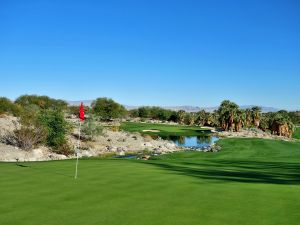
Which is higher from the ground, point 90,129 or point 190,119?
point 190,119

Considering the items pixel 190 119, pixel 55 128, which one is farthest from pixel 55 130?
pixel 190 119

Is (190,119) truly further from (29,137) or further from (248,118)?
(29,137)

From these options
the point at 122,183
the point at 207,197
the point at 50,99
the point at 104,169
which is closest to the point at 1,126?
the point at 104,169

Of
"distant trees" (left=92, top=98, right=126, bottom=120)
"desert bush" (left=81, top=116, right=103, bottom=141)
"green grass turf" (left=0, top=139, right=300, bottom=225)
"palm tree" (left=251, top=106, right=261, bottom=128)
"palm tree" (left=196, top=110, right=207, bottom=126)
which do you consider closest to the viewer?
"green grass turf" (left=0, top=139, right=300, bottom=225)

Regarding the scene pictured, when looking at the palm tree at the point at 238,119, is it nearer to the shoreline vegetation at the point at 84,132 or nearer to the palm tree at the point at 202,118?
the shoreline vegetation at the point at 84,132

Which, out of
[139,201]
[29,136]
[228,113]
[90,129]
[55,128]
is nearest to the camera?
[139,201]

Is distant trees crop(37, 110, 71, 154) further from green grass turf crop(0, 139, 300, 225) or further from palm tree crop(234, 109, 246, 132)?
palm tree crop(234, 109, 246, 132)

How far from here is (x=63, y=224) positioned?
10227 mm

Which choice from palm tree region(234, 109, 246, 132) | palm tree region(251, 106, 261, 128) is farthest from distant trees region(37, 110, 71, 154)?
palm tree region(251, 106, 261, 128)

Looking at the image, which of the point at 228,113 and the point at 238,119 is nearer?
the point at 238,119

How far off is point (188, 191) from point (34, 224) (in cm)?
662

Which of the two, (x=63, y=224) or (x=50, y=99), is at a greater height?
(x=50, y=99)

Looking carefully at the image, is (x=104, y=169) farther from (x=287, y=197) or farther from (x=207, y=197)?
(x=287, y=197)

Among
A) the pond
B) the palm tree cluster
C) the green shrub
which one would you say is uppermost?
the palm tree cluster
